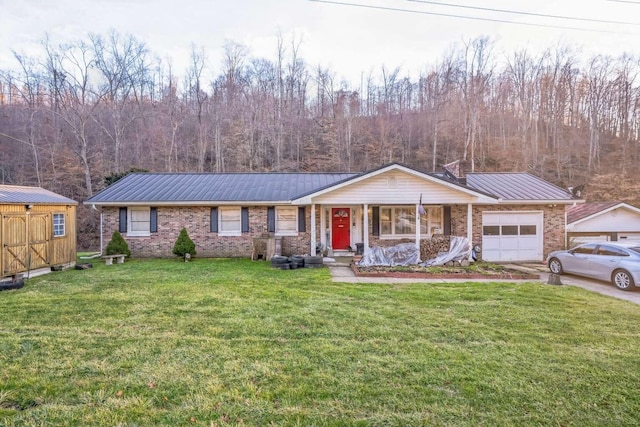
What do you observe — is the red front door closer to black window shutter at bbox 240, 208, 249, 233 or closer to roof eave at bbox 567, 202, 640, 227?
black window shutter at bbox 240, 208, 249, 233

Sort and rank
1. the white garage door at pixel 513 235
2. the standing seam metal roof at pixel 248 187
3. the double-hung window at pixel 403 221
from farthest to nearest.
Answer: the double-hung window at pixel 403 221, the standing seam metal roof at pixel 248 187, the white garage door at pixel 513 235

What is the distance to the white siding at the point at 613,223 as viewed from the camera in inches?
536

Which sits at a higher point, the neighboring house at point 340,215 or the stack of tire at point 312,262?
the neighboring house at point 340,215

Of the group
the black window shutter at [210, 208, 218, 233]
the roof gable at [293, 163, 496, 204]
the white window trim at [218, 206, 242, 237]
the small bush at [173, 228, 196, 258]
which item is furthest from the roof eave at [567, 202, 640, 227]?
the small bush at [173, 228, 196, 258]

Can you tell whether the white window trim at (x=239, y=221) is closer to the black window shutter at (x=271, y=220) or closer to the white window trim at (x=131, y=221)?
the black window shutter at (x=271, y=220)

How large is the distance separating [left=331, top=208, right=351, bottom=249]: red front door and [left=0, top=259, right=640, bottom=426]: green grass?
6.93 metres

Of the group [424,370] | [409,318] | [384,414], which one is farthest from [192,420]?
[409,318]

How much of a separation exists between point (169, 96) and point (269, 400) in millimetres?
32581

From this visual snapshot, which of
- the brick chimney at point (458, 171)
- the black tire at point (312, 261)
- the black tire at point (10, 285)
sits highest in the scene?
the brick chimney at point (458, 171)

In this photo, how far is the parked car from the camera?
8.53 metres

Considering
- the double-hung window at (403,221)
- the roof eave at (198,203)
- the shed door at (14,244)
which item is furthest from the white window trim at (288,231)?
the shed door at (14,244)

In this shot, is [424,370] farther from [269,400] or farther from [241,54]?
[241,54]

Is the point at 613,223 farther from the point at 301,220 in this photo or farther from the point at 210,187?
the point at 210,187

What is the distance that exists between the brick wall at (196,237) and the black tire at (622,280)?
9644mm
